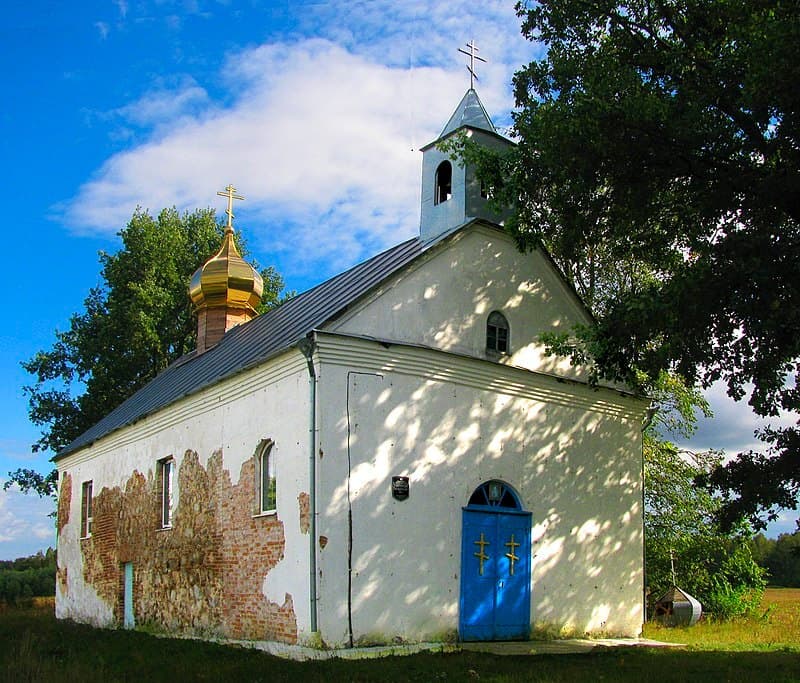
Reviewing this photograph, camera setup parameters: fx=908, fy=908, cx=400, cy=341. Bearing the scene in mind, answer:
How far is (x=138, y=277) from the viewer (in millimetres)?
34062

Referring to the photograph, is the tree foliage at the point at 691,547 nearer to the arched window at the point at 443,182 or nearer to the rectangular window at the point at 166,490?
the arched window at the point at 443,182

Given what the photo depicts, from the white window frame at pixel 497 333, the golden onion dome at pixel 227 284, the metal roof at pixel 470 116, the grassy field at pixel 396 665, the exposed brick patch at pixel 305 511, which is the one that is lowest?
the grassy field at pixel 396 665

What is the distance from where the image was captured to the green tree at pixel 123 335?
3256cm

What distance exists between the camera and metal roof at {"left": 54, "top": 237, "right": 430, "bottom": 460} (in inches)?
554

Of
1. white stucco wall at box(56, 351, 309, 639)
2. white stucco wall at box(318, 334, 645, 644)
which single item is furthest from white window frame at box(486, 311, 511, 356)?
white stucco wall at box(56, 351, 309, 639)

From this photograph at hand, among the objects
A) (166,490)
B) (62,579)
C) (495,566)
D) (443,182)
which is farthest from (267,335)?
(62,579)

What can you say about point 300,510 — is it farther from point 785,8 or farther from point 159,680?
point 785,8

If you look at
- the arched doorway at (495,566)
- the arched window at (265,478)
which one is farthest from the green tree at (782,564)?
the arched window at (265,478)

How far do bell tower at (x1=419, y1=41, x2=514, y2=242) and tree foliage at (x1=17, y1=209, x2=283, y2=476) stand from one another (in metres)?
17.9

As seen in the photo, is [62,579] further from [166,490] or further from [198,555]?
[198,555]

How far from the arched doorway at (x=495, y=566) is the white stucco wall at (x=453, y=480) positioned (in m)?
0.18

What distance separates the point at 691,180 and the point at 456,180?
4.45 m

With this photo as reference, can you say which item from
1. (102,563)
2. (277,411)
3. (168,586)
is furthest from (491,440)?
(102,563)

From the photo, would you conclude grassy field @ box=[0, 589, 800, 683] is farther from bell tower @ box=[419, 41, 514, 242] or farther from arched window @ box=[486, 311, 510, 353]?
bell tower @ box=[419, 41, 514, 242]
